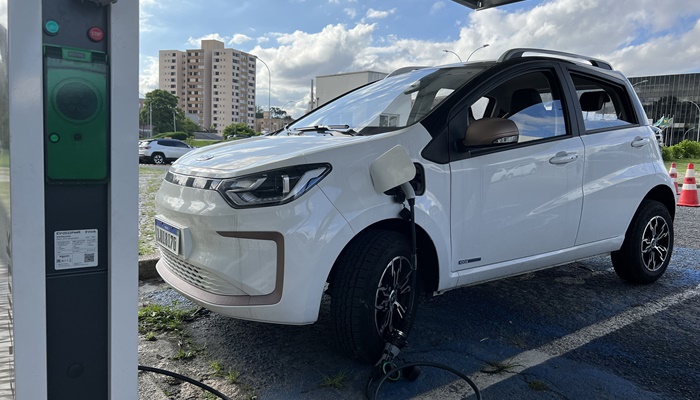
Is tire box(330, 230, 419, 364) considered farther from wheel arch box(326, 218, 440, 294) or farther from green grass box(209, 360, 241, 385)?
green grass box(209, 360, 241, 385)

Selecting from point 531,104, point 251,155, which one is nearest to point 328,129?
point 251,155

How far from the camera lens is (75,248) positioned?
129cm

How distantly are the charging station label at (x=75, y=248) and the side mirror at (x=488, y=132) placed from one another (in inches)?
85.1

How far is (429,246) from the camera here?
9.50 feet

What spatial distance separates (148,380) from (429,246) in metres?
1.56

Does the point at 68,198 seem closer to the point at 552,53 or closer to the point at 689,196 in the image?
the point at 552,53

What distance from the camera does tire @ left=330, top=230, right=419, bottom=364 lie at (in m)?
2.56

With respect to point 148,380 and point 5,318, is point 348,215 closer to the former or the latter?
point 148,380

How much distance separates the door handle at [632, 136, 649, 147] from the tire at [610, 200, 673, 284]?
18.7 inches

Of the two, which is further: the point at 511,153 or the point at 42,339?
the point at 511,153

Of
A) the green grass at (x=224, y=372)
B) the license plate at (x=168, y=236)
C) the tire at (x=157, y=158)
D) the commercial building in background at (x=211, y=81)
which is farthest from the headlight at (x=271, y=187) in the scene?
the commercial building in background at (x=211, y=81)

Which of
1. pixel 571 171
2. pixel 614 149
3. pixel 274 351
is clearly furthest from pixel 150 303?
pixel 614 149

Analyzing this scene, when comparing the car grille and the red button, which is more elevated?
the red button

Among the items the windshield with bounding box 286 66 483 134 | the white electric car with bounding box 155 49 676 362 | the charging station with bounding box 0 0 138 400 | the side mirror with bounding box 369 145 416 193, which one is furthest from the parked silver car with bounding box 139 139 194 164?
the charging station with bounding box 0 0 138 400
